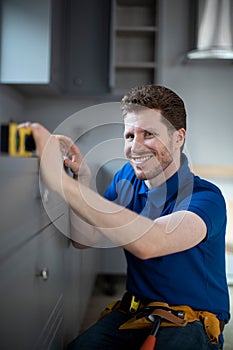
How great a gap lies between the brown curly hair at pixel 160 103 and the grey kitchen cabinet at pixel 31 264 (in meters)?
0.32

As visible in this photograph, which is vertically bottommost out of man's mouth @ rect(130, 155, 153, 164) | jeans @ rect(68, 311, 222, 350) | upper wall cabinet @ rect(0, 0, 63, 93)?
jeans @ rect(68, 311, 222, 350)

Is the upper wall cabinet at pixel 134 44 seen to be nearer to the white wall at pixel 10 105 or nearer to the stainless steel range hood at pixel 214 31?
the stainless steel range hood at pixel 214 31

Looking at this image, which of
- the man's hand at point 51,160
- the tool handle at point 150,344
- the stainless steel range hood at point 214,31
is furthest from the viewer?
the stainless steel range hood at point 214,31

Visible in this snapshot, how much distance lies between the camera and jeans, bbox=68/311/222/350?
1.18 meters

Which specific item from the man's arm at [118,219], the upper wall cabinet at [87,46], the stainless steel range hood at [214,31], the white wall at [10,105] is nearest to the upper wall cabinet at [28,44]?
the white wall at [10,105]

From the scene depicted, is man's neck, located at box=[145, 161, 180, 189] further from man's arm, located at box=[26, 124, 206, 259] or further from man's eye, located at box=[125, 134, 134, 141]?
man's arm, located at box=[26, 124, 206, 259]

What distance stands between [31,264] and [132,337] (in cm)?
35

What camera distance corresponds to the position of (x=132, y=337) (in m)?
1.28

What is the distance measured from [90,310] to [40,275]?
4.57ft

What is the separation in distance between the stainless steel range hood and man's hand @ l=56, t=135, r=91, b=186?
202 centimetres

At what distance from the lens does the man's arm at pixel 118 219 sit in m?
0.92

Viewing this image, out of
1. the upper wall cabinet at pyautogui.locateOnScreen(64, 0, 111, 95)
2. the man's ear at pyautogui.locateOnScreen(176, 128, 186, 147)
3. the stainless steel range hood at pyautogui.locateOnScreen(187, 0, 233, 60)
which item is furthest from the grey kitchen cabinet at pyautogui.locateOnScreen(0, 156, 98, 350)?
the stainless steel range hood at pyautogui.locateOnScreen(187, 0, 233, 60)

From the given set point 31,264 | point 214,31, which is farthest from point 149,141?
point 214,31

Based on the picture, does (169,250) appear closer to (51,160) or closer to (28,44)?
(51,160)
